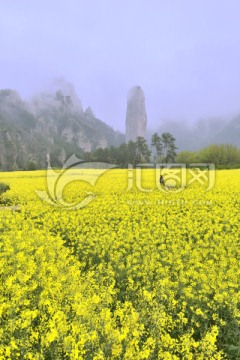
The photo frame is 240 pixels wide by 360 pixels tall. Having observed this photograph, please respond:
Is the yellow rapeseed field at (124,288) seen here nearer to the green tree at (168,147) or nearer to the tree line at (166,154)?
the tree line at (166,154)

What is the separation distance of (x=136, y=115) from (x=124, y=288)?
543ft

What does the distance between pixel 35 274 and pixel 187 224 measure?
230 inches

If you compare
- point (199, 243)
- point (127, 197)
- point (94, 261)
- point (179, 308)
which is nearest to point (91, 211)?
point (127, 197)

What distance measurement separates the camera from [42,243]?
807 centimetres

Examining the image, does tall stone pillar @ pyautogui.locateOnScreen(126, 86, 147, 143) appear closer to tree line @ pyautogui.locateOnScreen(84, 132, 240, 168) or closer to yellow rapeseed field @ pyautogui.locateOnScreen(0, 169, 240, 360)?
tree line @ pyautogui.locateOnScreen(84, 132, 240, 168)

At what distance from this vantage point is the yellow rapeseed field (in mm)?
3975

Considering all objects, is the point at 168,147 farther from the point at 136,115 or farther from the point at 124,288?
the point at 136,115

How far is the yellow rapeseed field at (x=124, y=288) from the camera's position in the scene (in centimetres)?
397

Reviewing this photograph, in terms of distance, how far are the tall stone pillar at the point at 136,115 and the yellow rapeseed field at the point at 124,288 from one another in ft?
504

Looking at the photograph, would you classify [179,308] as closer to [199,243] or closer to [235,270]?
[235,270]

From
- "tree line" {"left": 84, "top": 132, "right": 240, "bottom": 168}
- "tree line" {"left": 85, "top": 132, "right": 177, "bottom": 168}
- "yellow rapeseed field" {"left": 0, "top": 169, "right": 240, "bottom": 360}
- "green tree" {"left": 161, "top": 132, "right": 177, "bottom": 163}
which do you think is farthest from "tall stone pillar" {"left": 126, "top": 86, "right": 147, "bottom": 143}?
"yellow rapeseed field" {"left": 0, "top": 169, "right": 240, "bottom": 360}

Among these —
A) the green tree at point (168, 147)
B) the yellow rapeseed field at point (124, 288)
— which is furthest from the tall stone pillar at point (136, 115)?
the yellow rapeseed field at point (124, 288)

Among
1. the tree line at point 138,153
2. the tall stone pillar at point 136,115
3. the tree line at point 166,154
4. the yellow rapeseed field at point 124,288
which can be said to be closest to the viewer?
the yellow rapeseed field at point 124,288

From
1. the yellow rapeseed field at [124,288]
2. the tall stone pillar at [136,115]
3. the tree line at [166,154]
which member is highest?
the tall stone pillar at [136,115]
